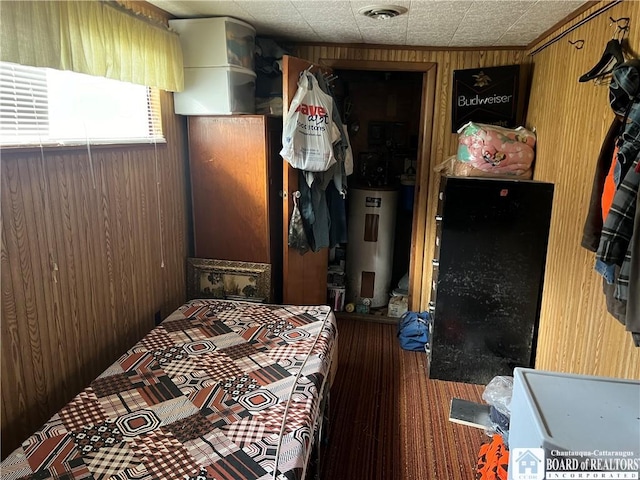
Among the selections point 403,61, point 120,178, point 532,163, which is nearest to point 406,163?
point 403,61

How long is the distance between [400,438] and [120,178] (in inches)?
75.8

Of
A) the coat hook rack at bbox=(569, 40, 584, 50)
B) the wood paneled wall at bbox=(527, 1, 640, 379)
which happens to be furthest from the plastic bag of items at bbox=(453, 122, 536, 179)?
the coat hook rack at bbox=(569, 40, 584, 50)

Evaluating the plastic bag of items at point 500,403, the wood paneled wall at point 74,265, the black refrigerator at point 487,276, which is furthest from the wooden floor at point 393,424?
the wood paneled wall at point 74,265

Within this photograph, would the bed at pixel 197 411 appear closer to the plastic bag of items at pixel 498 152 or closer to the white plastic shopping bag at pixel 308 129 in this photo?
the white plastic shopping bag at pixel 308 129

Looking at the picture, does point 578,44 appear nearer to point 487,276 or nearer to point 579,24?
point 579,24

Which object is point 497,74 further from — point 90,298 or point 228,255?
point 90,298

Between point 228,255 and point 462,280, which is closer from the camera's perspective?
point 462,280

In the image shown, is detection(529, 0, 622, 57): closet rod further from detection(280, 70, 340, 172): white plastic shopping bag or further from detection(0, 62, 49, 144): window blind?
detection(0, 62, 49, 144): window blind

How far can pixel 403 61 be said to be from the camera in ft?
10.8

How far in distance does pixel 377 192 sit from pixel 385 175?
1.32 ft

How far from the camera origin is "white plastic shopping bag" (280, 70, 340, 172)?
264 cm

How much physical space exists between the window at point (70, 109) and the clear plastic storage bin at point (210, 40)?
34 cm

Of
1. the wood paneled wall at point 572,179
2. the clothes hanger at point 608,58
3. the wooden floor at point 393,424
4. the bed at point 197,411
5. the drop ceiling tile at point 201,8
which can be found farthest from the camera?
the drop ceiling tile at point 201,8

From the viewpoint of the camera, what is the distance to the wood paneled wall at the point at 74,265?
5.16 feet
